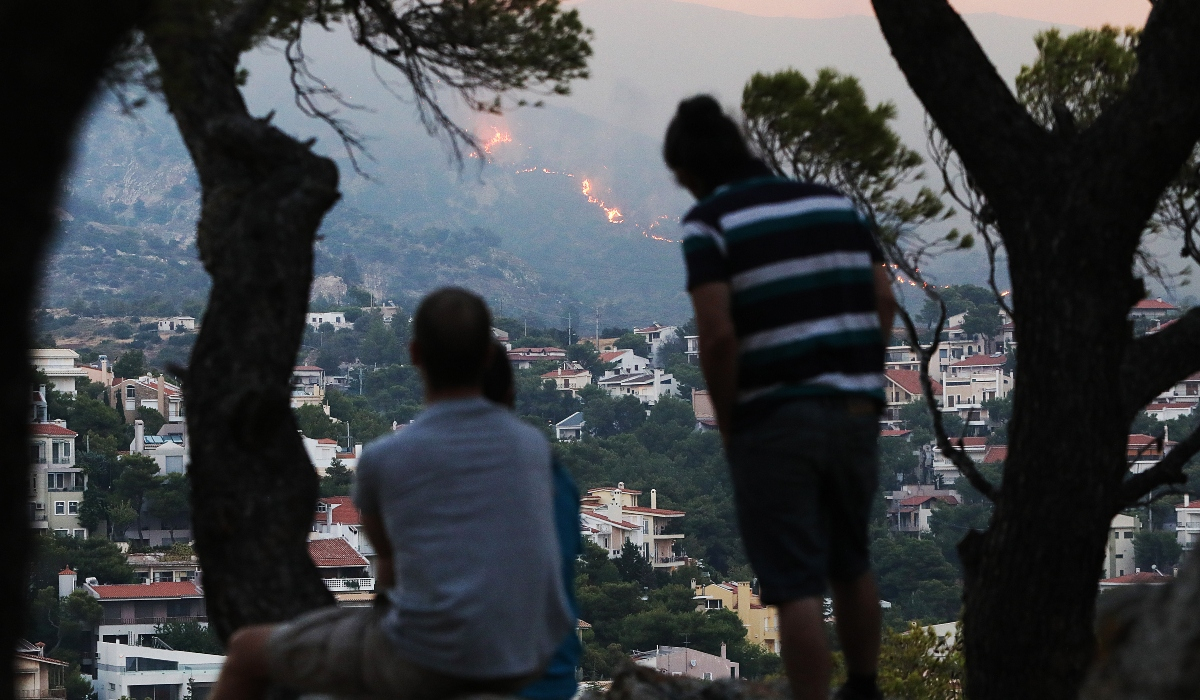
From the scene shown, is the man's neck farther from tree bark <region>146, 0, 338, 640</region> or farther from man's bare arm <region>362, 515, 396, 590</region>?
tree bark <region>146, 0, 338, 640</region>

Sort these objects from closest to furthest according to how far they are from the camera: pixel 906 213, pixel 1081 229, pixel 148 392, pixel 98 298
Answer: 1. pixel 1081 229
2. pixel 906 213
3. pixel 148 392
4. pixel 98 298

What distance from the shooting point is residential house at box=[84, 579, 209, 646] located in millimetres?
34281

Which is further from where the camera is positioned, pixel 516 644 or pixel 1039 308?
pixel 1039 308

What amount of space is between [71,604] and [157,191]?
127747 millimetres

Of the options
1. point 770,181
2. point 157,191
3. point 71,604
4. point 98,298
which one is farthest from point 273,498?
point 157,191

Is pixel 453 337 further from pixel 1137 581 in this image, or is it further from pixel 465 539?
pixel 1137 581

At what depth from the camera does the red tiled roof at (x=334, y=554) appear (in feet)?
126

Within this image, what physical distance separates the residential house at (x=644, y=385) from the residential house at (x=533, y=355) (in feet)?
16.3

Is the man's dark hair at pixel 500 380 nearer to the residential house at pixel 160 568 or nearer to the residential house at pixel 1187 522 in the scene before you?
the residential house at pixel 160 568

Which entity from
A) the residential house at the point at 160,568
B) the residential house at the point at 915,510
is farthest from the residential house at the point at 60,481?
the residential house at the point at 915,510

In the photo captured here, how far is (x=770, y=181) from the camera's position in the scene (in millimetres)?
2111

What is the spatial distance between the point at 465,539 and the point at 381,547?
219 millimetres

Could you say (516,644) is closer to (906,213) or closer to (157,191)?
(906,213)

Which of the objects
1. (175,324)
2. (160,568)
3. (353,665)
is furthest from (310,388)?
(353,665)
